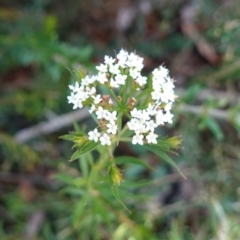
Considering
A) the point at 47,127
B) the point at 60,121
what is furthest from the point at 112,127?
the point at 47,127

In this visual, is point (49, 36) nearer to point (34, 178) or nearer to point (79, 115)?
point (79, 115)

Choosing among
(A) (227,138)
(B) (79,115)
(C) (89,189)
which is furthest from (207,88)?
(C) (89,189)

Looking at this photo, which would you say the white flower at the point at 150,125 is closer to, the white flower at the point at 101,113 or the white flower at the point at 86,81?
the white flower at the point at 101,113

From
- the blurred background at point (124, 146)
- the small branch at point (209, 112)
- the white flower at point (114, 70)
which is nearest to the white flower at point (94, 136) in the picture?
the white flower at point (114, 70)

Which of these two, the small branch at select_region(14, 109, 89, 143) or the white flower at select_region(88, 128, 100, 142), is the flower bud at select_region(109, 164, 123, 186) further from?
the small branch at select_region(14, 109, 89, 143)

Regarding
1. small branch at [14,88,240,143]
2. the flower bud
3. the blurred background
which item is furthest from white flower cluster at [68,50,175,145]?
small branch at [14,88,240,143]

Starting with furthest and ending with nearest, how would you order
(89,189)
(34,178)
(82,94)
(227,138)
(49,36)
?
(34,178)
(227,138)
(49,36)
(89,189)
(82,94)
